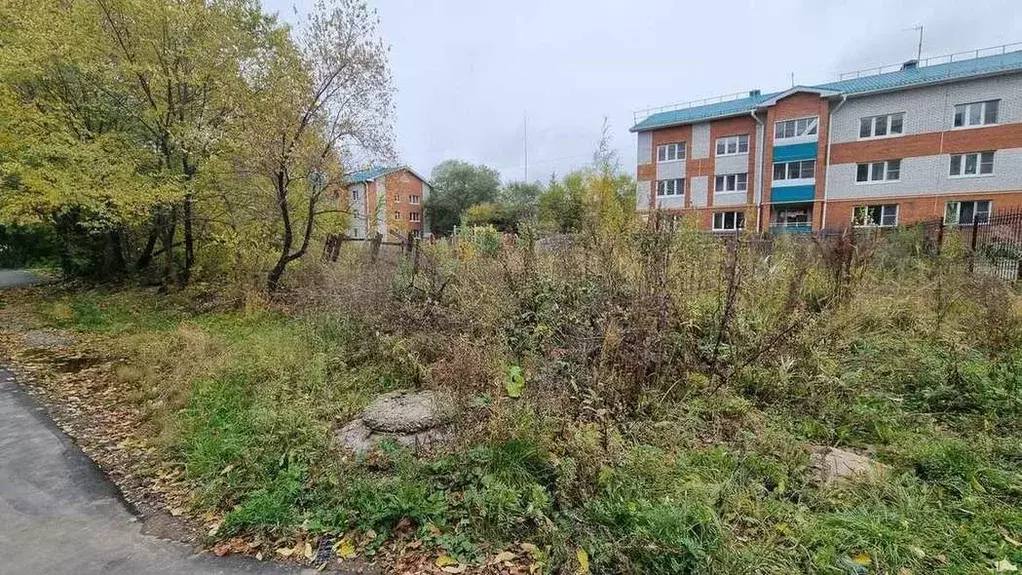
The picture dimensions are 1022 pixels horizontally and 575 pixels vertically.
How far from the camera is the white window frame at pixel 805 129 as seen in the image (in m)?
23.2

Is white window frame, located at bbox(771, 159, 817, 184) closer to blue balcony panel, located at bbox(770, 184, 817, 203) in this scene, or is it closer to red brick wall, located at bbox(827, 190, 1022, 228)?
blue balcony panel, located at bbox(770, 184, 817, 203)

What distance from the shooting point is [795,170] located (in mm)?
24266

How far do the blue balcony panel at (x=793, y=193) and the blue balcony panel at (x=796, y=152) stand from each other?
59.8 inches

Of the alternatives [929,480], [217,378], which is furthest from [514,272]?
[929,480]

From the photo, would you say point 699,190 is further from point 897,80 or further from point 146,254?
point 146,254

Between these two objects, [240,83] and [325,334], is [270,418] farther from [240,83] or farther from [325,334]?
[240,83]

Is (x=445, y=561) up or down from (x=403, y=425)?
down

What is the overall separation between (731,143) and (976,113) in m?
9.98

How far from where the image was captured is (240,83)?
8820 millimetres

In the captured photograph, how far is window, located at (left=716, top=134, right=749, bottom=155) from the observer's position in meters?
A: 25.9

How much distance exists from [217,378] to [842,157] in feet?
91.1

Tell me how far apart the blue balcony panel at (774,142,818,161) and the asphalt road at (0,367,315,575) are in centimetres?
2814

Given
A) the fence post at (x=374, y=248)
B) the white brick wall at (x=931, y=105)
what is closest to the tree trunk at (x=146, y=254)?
the fence post at (x=374, y=248)

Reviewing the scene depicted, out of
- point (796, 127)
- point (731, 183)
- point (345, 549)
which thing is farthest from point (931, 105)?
point (345, 549)
